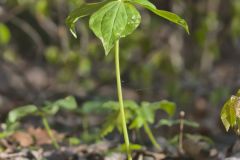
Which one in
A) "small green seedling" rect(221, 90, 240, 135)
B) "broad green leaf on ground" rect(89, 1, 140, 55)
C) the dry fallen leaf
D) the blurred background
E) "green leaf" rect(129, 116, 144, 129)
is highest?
"broad green leaf on ground" rect(89, 1, 140, 55)

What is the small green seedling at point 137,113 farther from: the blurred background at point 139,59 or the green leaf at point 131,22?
the blurred background at point 139,59

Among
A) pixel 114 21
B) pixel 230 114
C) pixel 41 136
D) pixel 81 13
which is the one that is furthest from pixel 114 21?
pixel 41 136

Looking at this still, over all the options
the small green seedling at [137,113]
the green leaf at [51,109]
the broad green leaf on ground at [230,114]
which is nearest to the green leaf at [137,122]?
the small green seedling at [137,113]

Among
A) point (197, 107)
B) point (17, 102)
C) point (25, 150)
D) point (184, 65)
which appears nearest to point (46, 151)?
point (25, 150)

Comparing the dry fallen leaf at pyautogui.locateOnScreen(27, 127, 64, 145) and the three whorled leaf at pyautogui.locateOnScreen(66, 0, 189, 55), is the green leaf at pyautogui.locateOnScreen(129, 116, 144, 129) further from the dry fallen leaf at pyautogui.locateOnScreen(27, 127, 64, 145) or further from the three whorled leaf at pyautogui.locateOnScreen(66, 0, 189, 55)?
the three whorled leaf at pyautogui.locateOnScreen(66, 0, 189, 55)

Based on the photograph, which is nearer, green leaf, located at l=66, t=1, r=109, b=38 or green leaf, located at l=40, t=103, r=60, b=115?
green leaf, located at l=66, t=1, r=109, b=38

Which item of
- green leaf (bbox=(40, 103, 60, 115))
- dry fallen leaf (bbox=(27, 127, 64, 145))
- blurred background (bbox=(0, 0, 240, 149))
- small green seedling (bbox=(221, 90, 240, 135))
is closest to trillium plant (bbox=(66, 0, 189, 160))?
→ small green seedling (bbox=(221, 90, 240, 135))

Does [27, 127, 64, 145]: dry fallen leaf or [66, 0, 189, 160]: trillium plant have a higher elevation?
[66, 0, 189, 160]: trillium plant
